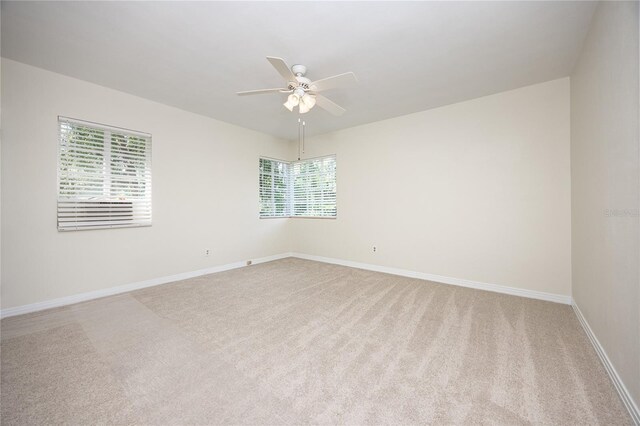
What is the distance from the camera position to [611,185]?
5.54 feet

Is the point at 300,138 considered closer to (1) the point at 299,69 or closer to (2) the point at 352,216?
(2) the point at 352,216

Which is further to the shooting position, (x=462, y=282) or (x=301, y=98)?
(x=462, y=282)

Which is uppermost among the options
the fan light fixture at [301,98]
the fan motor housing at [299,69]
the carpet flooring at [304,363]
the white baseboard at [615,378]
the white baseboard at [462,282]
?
the fan motor housing at [299,69]

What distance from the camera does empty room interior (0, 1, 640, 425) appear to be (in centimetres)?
149

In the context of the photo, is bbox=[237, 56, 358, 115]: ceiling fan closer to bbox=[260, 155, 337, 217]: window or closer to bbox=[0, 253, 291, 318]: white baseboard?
bbox=[260, 155, 337, 217]: window

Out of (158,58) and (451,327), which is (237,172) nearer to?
(158,58)

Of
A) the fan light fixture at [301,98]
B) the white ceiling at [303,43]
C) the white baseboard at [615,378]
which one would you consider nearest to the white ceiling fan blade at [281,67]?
the fan light fixture at [301,98]

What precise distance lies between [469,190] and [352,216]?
2.03m

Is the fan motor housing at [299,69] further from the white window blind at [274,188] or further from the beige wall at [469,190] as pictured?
the white window blind at [274,188]

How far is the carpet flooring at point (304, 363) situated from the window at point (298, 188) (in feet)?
8.51

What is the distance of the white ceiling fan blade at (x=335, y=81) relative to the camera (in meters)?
2.18

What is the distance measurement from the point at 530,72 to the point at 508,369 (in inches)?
122

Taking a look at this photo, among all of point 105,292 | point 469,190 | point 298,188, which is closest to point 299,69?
point 469,190

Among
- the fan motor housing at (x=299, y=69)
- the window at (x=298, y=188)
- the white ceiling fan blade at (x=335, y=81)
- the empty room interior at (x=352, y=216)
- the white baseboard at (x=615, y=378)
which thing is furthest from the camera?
the window at (x=298, y=188)
